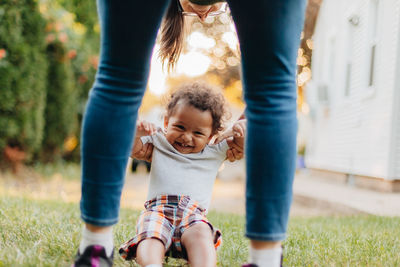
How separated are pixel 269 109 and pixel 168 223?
0.71 m

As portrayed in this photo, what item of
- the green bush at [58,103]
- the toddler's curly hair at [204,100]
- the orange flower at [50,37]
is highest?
the orange flower at [50,37]

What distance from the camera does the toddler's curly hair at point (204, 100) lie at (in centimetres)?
183

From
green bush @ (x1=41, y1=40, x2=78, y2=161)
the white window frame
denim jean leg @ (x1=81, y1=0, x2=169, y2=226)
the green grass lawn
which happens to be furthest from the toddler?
green bush @ (x1=41, y1=40, x2=78, y2=161)

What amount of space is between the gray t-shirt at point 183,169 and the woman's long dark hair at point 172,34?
347 millimetres

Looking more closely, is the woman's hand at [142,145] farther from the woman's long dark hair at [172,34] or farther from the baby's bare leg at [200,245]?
the baby's bare leg at [200,245]

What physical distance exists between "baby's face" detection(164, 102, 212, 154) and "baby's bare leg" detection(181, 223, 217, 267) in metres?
0.37

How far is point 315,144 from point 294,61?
30.4 ft

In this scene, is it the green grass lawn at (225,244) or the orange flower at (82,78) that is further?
the orange flower at (82,78)

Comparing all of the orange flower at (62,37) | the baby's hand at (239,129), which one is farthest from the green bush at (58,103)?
the baby's hand at (239,129)

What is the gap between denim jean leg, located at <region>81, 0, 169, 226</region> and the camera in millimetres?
1192

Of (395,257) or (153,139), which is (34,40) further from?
(395,257)

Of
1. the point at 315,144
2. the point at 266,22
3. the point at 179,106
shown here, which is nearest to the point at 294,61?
the point at 266,22

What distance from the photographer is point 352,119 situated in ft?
24.1

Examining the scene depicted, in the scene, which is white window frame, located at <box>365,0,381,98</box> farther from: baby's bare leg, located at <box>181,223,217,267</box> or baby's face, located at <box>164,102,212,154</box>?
baby's bare leg, located at <box>181,223,217,267</box>
